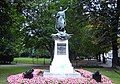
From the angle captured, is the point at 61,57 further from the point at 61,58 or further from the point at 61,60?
the point at 61,60

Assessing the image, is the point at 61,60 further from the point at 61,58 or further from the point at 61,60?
the point at 61,58

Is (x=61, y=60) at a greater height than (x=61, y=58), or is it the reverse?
(x=61, y=58)

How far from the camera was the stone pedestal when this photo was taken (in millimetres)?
15938

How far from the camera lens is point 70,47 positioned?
31.5 metres

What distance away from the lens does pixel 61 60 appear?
634 inches

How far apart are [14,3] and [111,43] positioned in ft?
44.2

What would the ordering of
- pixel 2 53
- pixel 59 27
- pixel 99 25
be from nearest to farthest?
1. pixel 59 27
2. pixel 99 25
3. pixel 2 53

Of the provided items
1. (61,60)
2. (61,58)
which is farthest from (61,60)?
(61,58)

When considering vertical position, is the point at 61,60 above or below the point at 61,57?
below

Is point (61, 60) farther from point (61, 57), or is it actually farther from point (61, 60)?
point (61, 57)

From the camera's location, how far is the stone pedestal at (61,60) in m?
15.9

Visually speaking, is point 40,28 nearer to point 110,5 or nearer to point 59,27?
point 110,5

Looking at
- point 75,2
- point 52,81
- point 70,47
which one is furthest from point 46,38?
point 52,81

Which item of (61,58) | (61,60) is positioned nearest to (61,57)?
(61,58)
